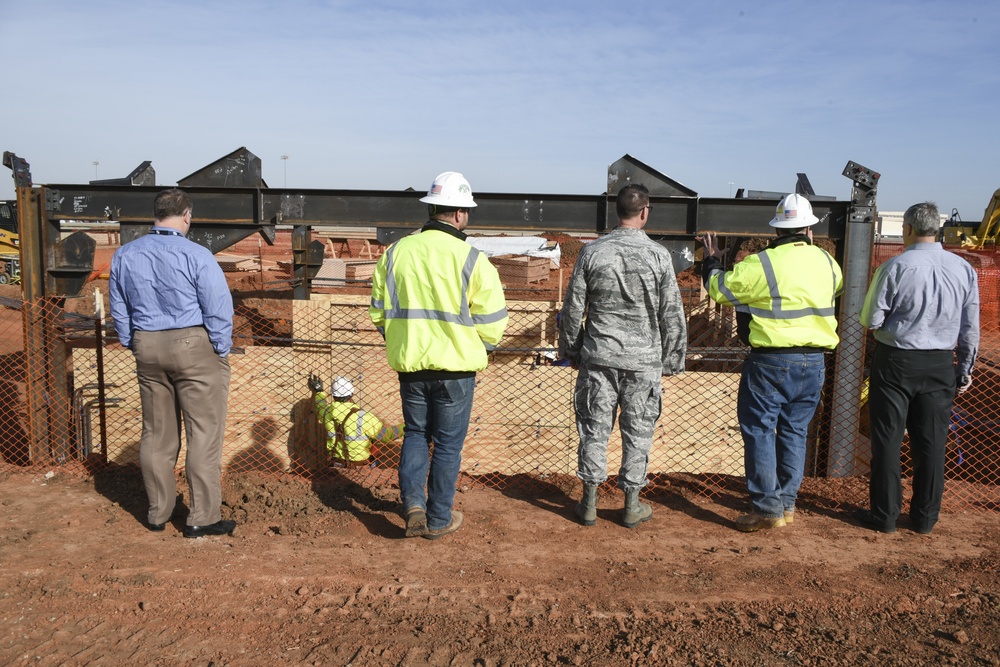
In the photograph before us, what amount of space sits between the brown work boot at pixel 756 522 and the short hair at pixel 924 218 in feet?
6.12

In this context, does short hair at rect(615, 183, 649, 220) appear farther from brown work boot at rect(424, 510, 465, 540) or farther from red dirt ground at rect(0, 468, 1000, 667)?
brown work boot at rect(424, 510, 465, 540)

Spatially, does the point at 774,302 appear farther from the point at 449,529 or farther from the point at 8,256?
the point at 8,256

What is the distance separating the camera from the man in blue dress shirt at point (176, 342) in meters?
4.17

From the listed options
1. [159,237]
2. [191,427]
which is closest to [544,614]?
[191,427]

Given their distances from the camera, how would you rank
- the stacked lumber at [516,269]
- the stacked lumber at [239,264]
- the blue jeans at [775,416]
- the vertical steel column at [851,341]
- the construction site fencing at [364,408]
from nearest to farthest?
1. the blue jeans at [775,416]
2. the vertical steel column at [851,341]
3. the construction site fencing at [364,408]
4. the stacked lumber at [516,269]
5. the stacked lumber at [239,264]

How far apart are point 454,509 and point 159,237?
2425 mm

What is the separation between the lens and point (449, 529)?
4516mm

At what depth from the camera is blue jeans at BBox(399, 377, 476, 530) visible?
4262 millimetres

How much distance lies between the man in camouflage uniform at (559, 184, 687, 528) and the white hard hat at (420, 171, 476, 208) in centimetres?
74

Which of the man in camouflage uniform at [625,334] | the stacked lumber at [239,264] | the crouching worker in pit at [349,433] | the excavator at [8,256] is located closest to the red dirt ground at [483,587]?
the man in camouflage uniform at [625,334]

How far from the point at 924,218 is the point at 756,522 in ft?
6.61

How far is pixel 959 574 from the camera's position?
13.3ft

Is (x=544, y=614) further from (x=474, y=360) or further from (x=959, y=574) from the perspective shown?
(x=959, y=574)

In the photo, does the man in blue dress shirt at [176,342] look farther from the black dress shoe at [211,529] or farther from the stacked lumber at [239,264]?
the stacked lumber at [239,264]
